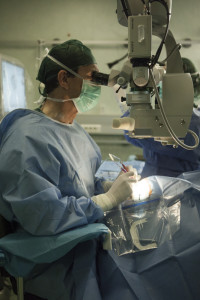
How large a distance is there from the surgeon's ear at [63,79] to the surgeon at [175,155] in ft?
1.87

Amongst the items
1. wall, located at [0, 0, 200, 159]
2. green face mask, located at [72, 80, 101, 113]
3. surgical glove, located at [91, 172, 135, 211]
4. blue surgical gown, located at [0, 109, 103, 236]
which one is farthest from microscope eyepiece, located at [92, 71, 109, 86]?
wall, located at [0, 0, 200, 159]

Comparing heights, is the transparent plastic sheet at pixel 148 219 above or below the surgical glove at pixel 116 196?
below

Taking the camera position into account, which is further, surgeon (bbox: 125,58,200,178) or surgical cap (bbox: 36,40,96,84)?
surgeon (bbox: 125,58,200,178)

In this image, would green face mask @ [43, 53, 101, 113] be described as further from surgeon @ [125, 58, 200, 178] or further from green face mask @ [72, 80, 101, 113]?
surgeon @ [125, 58, 200, 178]

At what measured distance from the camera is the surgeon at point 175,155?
1800 millimetres

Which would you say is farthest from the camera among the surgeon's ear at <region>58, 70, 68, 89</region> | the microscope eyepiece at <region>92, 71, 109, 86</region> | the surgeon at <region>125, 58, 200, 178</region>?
the surgeon at <region>125, 58, 200, 178</region>

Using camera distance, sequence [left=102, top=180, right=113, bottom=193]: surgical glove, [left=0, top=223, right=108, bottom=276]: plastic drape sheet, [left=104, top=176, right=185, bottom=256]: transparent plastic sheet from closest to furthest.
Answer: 1. [left=0, top=223, right=108, bottom=276]: plastic drape sheet
2. [left=104, top=176, right=185, bottom=256]: transparent plastic sheet
3. [left=102, top=180, right=113, bottom=193]: surgical glove

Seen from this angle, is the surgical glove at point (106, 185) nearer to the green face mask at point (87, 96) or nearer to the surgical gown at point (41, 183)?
the surgical gown at point (41, 183)

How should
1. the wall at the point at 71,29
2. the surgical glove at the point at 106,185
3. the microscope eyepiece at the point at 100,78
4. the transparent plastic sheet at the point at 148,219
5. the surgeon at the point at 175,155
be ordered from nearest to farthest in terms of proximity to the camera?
the transparent plastic sheet at the point at 148,219 < the microscope eyepiece at the point at 100,78 < the surgical glove at the point at 106,185 < the surgeon at the point at 175,155 < the wall at the point at 71,29

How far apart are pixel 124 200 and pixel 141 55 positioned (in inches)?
25.0

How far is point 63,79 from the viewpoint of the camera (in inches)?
55.1

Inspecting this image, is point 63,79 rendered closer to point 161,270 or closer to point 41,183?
point 41,183

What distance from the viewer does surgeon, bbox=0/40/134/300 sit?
102cm

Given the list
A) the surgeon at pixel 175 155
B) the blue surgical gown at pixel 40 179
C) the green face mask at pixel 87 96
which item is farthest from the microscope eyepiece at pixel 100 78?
the surgeon at pixel 175 155
